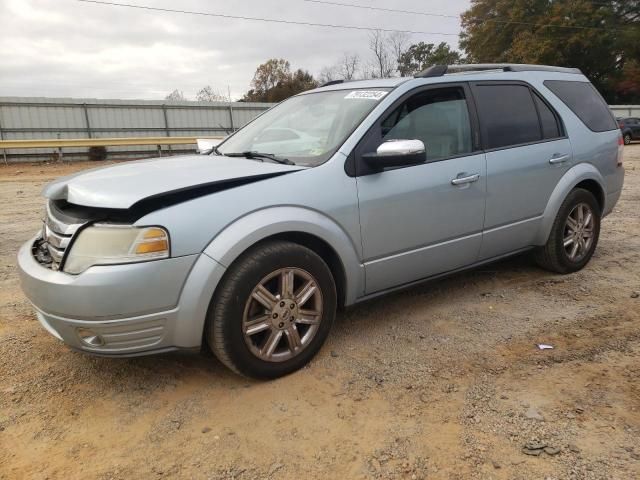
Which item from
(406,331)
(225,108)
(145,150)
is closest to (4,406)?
(406,331)

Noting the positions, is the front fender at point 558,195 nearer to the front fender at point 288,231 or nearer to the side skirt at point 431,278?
the side skirt at point 431,278

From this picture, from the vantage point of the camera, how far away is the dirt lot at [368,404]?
2.28 metres

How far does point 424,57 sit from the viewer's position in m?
63.8

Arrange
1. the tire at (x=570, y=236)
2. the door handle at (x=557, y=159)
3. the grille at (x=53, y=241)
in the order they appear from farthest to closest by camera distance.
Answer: the tire at (x=570, y=236) → the door handle at (x=557, y=159) → the grille at (x=53, y=241)

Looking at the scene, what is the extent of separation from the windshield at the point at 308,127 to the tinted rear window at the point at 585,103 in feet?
6.69

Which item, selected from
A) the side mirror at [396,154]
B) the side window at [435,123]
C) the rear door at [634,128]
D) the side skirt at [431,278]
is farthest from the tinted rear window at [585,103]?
the rear door at [634,128]

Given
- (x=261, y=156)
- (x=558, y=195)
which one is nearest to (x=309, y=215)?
(x=261, y=156)

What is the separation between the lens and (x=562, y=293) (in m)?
4.29

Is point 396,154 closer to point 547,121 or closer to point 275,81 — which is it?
point 547,121

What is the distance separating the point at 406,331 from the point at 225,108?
71.3ft

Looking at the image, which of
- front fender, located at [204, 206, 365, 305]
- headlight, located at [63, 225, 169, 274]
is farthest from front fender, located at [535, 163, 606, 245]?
headlight, located at [63, 225, 169, 274]

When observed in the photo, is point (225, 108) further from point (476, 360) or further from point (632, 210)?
point (476, 360)

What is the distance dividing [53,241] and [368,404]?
1910 millimetres

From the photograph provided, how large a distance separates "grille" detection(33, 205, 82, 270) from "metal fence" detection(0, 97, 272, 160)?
18.3 m
